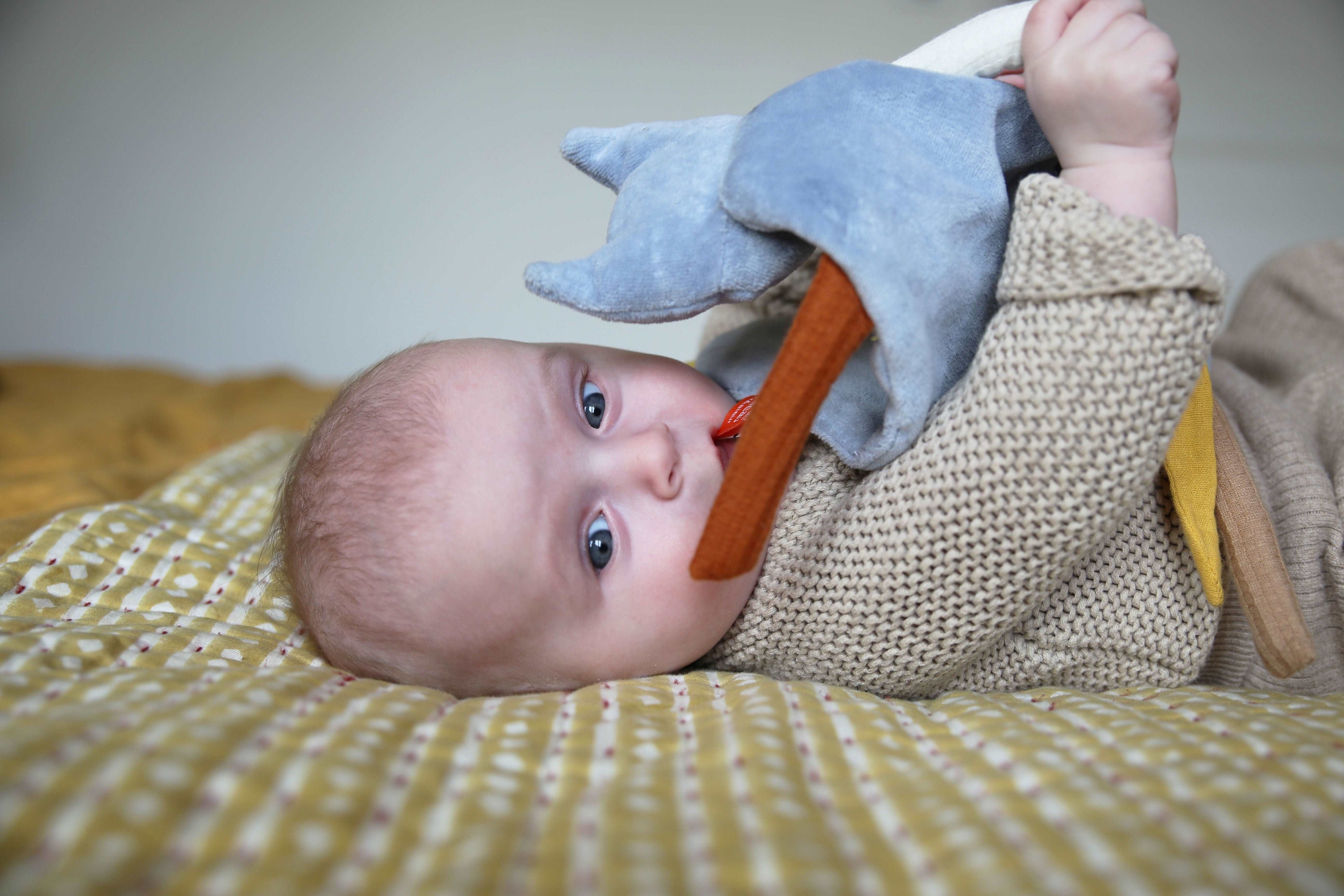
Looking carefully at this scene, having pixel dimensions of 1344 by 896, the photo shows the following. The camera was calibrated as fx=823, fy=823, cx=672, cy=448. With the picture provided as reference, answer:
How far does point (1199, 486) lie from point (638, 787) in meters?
0.56

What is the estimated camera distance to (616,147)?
759 millimetres

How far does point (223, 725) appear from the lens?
52cm

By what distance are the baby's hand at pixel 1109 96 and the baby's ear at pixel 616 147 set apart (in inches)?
12.0

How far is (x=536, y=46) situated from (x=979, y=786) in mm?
2271

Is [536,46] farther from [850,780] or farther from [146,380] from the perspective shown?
[850,780]

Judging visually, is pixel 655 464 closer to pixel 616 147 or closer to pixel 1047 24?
pixel 616 147

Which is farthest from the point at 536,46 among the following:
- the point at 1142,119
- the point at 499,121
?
the point at 1142,119

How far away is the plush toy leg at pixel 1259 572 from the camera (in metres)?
0.70

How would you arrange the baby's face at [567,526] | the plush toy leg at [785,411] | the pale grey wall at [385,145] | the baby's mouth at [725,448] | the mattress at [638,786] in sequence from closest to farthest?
the mattress at [638,786] < the plush toy leg at [785,411] < the baby's face at [567,526] < the baby's mouth at [725,448] < the pale grey wall at [385,145]

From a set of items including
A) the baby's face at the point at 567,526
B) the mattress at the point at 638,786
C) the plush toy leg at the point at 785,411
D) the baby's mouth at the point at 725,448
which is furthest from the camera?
the baby's mouth at the point at 725,448

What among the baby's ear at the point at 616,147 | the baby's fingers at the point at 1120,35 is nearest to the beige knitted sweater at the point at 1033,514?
the baby's fingers at the point at 1120,35

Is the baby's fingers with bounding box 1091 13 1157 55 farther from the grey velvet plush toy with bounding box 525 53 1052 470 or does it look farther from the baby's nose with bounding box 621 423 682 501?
the baby's nose with bounding box 621 423 682 501

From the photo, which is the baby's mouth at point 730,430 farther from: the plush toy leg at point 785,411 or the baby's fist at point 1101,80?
the baby's fist at point 1101,80

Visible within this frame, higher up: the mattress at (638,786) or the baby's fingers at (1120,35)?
the baby's fingers at (1120,35)
